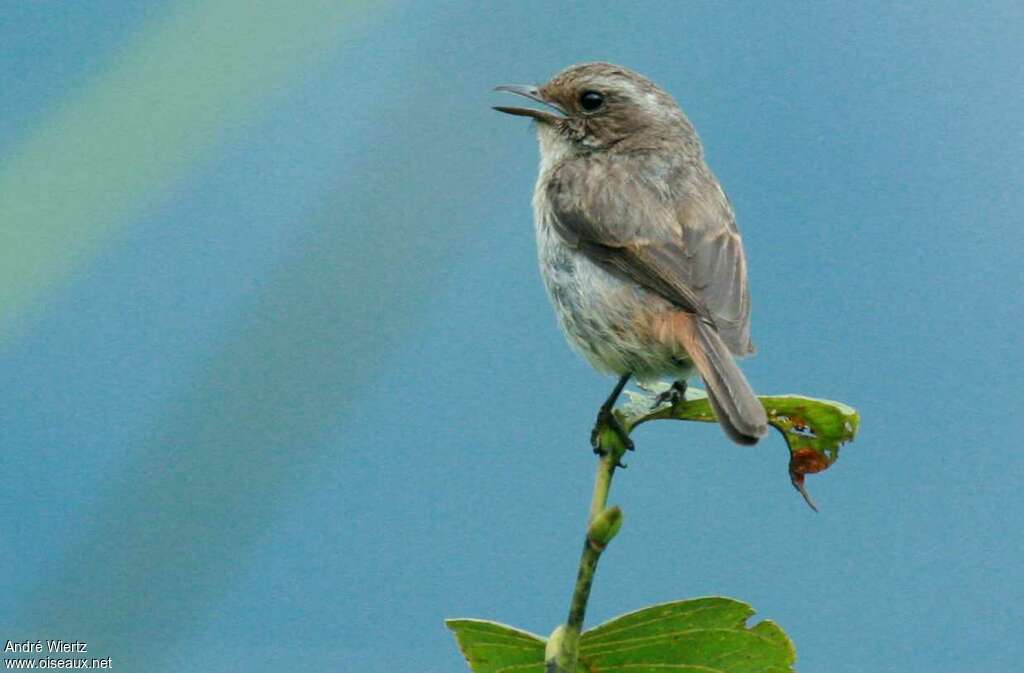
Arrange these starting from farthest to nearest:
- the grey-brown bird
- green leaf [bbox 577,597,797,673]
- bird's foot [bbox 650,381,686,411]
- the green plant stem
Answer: the grey-brown bird, bird's foot [bbox 650,381,686,411], green leaf [bbox 577,597,797,673], the green plant stem

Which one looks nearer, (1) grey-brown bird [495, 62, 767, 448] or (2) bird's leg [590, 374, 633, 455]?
(2) bird's leg [590, 374, 633, 455]

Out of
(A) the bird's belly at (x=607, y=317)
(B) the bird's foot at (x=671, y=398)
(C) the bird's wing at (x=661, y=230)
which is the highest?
(C) the bird's wing at (x=661, y=230)

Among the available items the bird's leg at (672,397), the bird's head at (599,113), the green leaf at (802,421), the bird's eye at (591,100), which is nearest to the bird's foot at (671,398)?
the bird's leg at (672,397)

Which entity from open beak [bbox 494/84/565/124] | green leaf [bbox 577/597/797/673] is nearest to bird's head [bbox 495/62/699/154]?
open beak [bbox 494/84/565/124]

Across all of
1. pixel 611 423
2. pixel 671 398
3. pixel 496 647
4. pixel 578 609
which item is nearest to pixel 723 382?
pixel 671 398

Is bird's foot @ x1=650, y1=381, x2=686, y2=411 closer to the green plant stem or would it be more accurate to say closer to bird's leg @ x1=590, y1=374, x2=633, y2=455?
bird's leg @ x1=590, y1=374, x2=633, y2=455

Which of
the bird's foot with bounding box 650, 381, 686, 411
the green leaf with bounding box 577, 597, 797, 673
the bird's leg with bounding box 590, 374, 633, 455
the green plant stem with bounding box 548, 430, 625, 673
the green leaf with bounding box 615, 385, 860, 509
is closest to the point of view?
the green plant stem with bounding box 548, 430, 625, 673

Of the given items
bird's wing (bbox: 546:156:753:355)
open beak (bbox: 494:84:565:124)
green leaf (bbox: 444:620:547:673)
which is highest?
open beak (bbox: 494:84:565:124)

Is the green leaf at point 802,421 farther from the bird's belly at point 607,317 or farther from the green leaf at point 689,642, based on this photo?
the bird's belly at point 607,317
